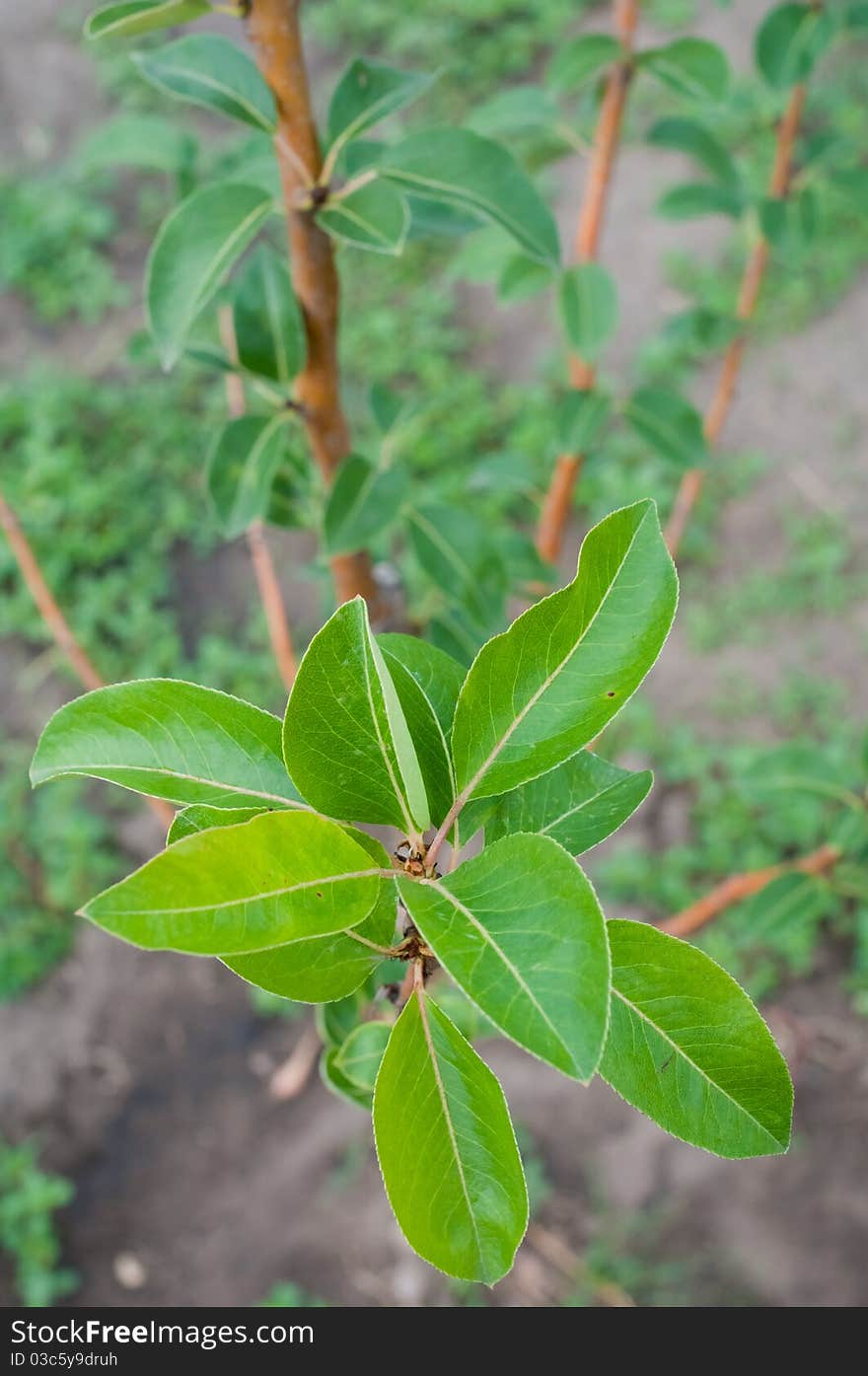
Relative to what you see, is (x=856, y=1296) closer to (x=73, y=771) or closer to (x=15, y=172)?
(x=73, y=771)

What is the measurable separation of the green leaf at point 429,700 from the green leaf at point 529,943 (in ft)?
0.35

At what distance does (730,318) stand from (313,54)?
9.59ft

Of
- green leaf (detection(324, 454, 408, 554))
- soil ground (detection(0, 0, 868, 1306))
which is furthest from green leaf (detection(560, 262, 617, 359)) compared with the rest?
soil ground (detection(0, 0, 868, 1306))

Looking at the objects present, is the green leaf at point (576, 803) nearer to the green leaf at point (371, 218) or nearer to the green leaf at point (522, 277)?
the green leaf at point (371, 218)

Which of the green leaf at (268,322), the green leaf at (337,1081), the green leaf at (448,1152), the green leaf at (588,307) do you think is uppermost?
the green leaf at (268,322)

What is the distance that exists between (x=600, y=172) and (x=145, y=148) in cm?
54

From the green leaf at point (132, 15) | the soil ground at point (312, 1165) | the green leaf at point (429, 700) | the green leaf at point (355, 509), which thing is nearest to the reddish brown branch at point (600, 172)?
the green leaf at point (355, 509)

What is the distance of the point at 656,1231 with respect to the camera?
6.73 feet

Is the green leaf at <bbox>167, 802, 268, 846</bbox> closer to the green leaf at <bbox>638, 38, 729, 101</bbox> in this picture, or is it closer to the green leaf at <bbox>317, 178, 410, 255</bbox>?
the green leaf at <bbox>317, 178, 410, 255</bbox>

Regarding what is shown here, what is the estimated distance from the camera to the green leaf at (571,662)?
1.94 feet

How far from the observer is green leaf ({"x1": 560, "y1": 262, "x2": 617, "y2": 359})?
1.42 meters

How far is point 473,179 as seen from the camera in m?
0.89

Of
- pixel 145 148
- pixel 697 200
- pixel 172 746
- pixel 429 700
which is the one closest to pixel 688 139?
pixel 697 200

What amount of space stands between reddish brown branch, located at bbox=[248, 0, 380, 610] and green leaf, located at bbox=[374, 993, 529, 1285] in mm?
598
